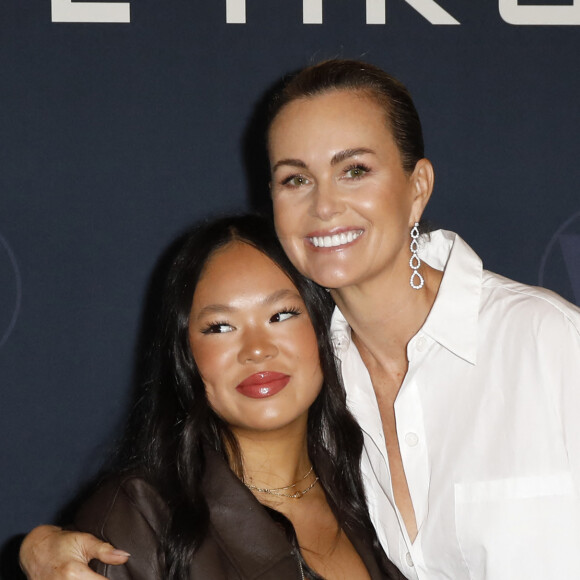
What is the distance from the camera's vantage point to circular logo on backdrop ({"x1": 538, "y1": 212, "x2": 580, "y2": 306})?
249 cm

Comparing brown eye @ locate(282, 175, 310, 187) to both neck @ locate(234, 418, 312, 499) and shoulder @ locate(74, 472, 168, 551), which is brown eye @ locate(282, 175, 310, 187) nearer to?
neck @ locate(234, 418, 312, 499)

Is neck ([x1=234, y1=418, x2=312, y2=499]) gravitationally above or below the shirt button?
below

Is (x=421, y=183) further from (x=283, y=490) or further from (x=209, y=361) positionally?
(x=283, y=490)

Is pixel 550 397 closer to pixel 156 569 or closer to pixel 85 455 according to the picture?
pixel 156 569

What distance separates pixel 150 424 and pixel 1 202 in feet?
2.98

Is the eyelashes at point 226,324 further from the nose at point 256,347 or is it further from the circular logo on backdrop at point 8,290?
the circular logo on backdrop at point 8,290

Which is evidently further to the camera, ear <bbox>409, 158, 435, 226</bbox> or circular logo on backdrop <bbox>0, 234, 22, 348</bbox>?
circular logo on backdrop <bbox>0, 234, 22, 348</bbox>

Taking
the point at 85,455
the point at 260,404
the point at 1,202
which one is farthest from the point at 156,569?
the point at 1,202

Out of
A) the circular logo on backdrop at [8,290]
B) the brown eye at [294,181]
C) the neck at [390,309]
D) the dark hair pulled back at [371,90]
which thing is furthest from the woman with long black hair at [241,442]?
the circular logo on backdrop at [8,290]

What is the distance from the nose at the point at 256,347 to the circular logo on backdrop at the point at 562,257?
1073 mm

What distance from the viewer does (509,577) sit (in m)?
1.55

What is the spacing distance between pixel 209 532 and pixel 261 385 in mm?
317

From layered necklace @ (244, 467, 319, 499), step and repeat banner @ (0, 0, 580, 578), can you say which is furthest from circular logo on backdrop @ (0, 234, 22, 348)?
layered necklace @ (244, 467, 319, 499)

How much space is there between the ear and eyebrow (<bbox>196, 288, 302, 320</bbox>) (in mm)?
306
